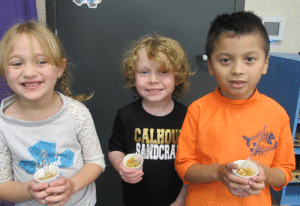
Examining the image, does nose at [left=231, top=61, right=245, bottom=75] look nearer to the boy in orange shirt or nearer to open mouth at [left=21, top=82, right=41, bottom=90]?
the boy in orange shirt

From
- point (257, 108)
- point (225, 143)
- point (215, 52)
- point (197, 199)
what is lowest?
point (197, 199)

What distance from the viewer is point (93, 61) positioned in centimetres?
184

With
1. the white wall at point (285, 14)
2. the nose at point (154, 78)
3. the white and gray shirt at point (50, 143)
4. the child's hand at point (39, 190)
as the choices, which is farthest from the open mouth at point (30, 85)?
the white wall at point (285, 14)

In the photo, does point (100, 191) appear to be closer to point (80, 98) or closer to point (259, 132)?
point (80, 98)

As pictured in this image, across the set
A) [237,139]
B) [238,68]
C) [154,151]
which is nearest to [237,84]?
[238,68]

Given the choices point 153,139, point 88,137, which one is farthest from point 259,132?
point 88,137


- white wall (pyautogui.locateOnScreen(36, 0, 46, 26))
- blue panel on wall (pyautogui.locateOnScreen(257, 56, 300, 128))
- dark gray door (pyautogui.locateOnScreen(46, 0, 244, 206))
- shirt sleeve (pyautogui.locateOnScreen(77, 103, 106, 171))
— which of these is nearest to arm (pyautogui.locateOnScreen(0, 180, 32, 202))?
shirt sleeve (pyautogui.locateOnScreen(77, 103, 106, 171))

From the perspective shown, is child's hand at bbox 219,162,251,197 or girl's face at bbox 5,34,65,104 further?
girl's face at bbox 5,34,65,104

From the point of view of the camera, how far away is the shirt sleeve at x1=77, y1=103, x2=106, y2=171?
0.96 m

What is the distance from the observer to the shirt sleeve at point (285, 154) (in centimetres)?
84

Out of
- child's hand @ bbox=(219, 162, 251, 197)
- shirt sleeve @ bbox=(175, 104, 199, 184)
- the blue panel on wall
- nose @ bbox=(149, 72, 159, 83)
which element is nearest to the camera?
child's hand @ bbox=(219, 162, 251, 197)

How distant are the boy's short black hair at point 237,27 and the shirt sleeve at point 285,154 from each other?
332 millimetres

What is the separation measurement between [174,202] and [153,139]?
0.33 metres

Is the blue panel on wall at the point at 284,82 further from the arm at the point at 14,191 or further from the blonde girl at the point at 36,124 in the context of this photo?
the arm at the point at 14,191
